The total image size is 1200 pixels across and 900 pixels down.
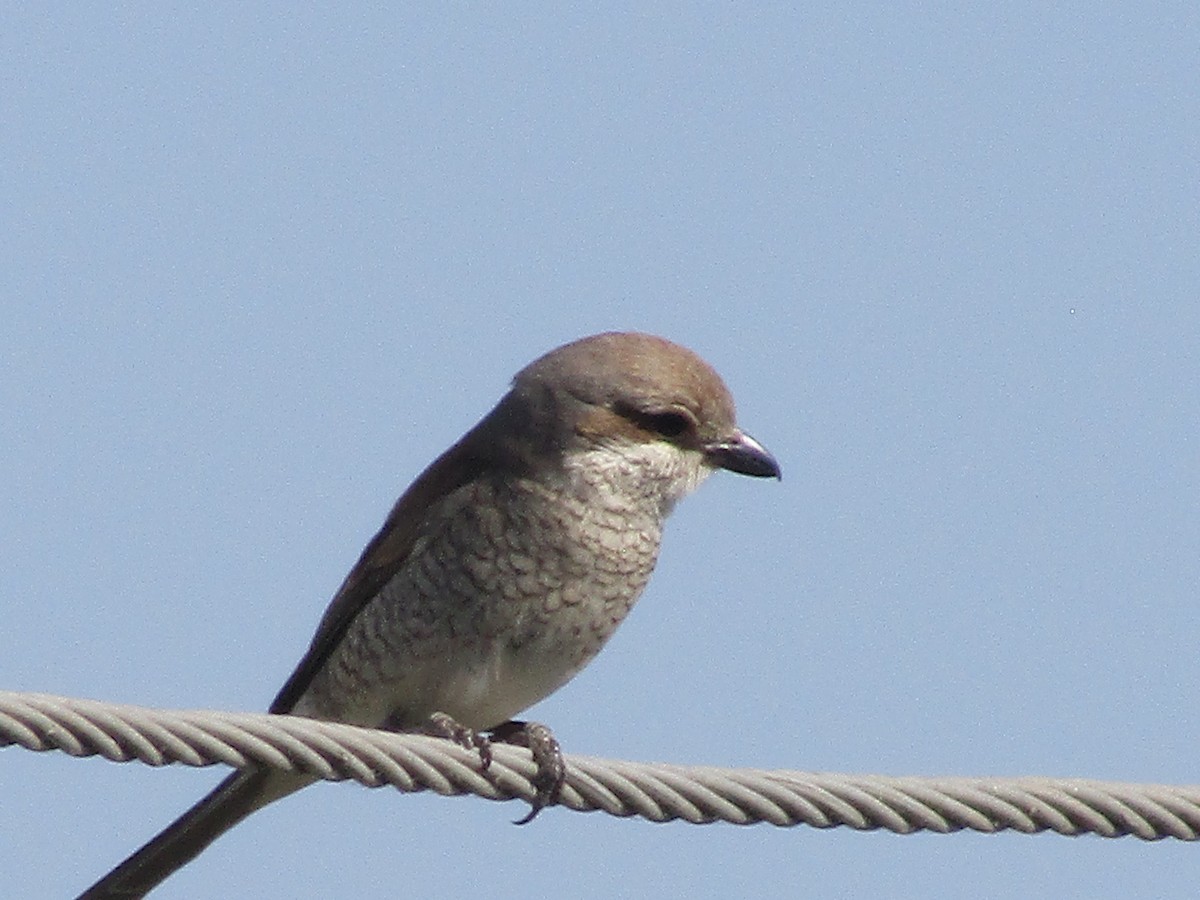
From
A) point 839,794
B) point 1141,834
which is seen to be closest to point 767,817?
point 839,794

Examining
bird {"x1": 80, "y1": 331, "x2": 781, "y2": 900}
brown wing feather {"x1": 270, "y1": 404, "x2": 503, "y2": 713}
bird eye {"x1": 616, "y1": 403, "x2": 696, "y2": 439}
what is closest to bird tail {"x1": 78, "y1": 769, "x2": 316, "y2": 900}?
bird {"x1": 80, "y1": 331, "x2": 781, "y2": 900}

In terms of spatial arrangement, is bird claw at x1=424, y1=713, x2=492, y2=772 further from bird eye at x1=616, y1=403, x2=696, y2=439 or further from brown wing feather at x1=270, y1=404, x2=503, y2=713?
bird eye at x1=616, y1=403, x2=696, y2=439

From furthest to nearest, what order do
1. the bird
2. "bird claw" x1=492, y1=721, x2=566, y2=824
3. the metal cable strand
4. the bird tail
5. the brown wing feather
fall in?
1. the brown wing feather
2. the bird
3. the bird tail
4. "bird claw" x1=492, y1=721, x2=566, y2=824
5. the metal cable strand

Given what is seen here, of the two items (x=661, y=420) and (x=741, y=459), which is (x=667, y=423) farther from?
(x=741, y=459)

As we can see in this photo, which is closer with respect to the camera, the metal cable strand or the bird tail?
the metal cable strand

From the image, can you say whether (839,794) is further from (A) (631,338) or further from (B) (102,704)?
(A) (631,338)

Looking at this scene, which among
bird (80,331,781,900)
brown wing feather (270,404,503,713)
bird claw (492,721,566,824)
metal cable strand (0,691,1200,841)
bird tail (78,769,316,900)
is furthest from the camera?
brown wing feather (270,404,503,713)

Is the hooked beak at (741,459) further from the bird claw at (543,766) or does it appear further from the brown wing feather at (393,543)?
the bird claw at (543,766)
